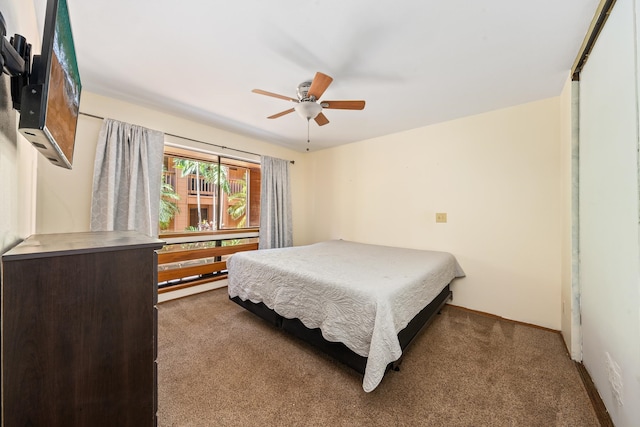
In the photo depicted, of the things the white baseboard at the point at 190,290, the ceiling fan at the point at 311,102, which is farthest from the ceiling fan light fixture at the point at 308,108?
the white baseboard at the point at 190,290

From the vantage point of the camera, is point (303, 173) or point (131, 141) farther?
point (303, 173)

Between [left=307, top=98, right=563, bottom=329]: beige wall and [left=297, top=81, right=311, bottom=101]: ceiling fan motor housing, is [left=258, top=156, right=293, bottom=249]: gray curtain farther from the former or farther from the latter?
[left=297, top=81, right=311, bottom=101]: ceiling fan motor housing

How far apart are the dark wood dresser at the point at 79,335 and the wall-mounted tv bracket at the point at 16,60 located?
0.52 m

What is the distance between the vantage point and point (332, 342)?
1651 mm

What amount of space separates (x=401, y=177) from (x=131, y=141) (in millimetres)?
3336

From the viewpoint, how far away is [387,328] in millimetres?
A: 1403

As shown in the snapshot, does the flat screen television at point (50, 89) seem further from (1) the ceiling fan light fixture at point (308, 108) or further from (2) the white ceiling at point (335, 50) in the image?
(1) the ceiling fan light fixture at point (308, 108)

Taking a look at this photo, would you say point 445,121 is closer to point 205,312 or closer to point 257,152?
point 257,152

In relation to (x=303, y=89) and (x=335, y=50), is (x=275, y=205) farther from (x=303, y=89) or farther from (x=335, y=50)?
(x=335, y=50)

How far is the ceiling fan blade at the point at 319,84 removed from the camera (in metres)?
1.59

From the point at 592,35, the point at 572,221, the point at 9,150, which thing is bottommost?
the point at 572,221

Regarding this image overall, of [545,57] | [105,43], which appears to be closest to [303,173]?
[105,43]

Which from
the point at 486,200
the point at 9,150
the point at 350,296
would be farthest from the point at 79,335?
the point at 486,200

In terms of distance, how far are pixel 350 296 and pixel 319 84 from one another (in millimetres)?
1503
